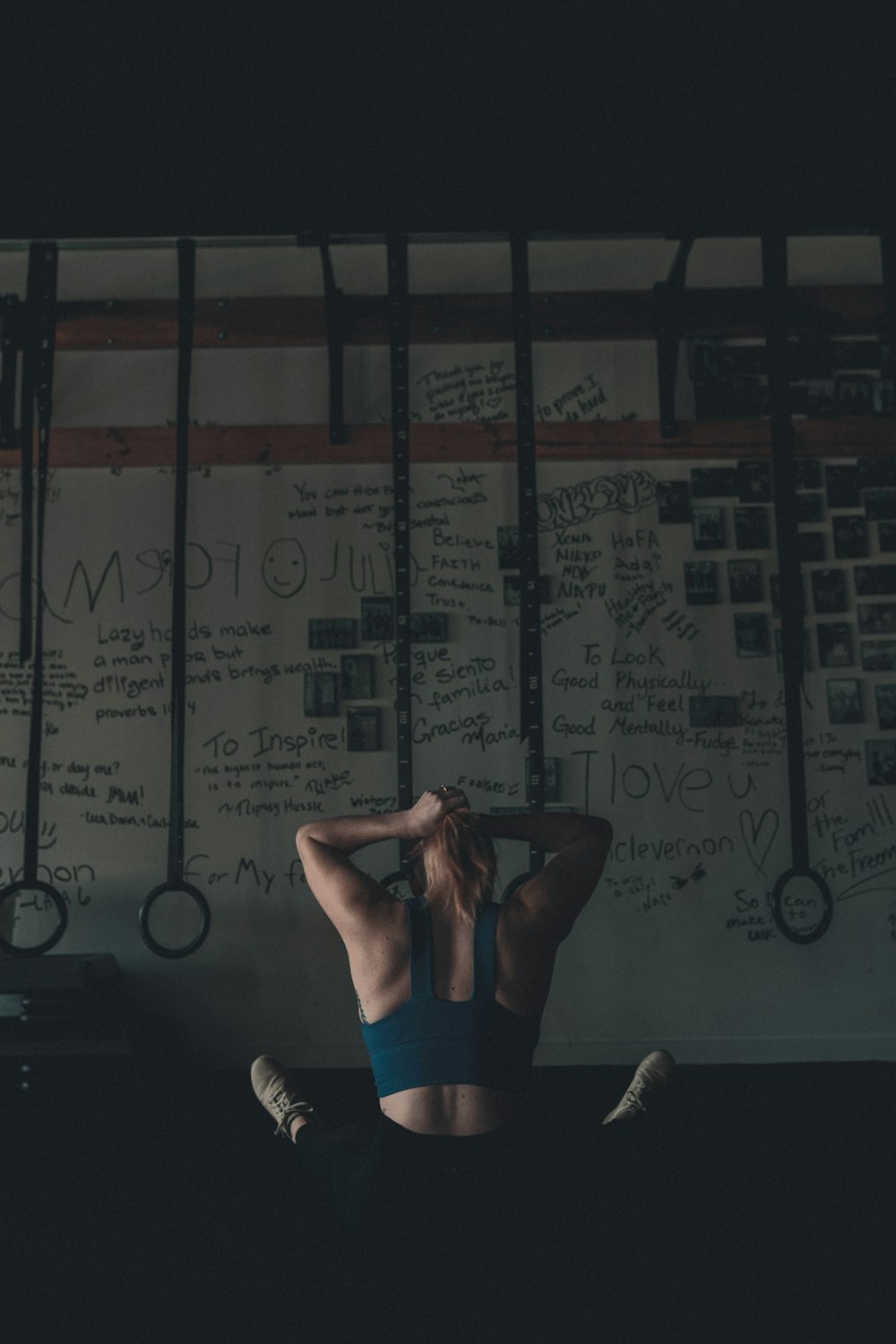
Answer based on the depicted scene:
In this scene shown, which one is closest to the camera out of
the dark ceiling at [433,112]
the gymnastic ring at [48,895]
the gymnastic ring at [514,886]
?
the dark ceiling at [433,112]

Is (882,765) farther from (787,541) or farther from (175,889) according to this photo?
(175,889)

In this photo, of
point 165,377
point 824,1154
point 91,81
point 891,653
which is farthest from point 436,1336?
point 165,377

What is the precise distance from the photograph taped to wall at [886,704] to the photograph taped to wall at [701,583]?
58cm

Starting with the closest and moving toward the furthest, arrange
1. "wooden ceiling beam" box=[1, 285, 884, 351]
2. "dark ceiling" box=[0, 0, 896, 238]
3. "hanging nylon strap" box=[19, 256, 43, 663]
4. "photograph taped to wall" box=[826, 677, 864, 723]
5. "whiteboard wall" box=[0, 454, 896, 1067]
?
"dark ceiling" box=[0, 0, 896, 238]
"hanging nylon strap" box=[19, 256, 43, 663]
"whiteboard wall" box=[0, 454, 896, 1067]
"photograph taped to wall" box=[826, 677, 864, 723]
"wooden ceiling beam" box=[1, 285, 884, 351]

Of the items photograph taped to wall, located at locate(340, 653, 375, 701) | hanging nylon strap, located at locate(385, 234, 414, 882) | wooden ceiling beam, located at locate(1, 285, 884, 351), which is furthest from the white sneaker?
wooden ceiling beam, located at locate(1, 285, 884, 351)

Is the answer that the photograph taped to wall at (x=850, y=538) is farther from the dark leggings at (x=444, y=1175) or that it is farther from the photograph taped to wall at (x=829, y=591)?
the dark leggings at (x=444, y=1175)

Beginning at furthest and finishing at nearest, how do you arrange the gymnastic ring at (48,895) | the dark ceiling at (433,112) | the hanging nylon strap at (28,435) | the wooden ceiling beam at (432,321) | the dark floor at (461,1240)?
the wooden ceiling beam at (432,321)
the hanging nylon strap at (28,435)
the gymnastic ring at (48,895)
the dark ceiling at (433,112)
the dark floor at (461,1240)

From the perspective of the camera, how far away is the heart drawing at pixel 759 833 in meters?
2.98

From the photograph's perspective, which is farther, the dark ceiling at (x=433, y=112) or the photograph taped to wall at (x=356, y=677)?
the photograph taped to wall at (x=356, y=677)

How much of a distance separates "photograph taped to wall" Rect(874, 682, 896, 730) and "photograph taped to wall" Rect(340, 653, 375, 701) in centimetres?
158

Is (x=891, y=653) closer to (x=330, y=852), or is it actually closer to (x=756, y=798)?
(x=756, y=798)

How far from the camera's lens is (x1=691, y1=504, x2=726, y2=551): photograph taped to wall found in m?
3.09

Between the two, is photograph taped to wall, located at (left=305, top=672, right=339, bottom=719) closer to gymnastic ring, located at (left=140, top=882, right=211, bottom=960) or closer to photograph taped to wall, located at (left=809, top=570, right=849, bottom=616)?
gymnastic ring, located at (left=140, top=882, right=211, bottom=960)

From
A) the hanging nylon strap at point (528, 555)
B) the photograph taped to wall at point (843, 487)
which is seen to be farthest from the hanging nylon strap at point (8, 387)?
the photograph taped to wall at point (843, 487)
